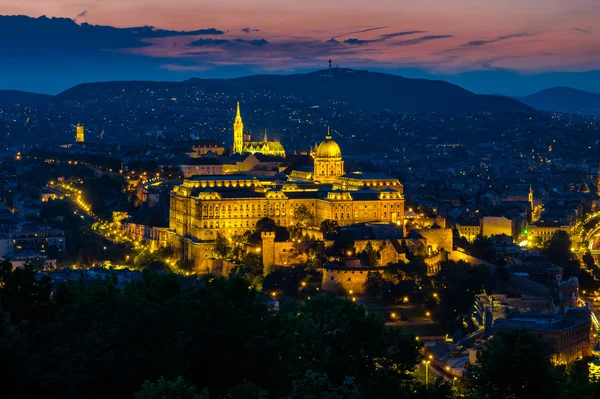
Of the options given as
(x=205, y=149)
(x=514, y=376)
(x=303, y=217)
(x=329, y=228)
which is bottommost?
(x=329, y=228)

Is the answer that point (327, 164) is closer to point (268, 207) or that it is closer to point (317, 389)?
point (268, 207)

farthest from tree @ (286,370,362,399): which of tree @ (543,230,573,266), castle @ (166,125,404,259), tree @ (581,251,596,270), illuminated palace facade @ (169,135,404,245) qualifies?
tree @ (581,251,596,270)

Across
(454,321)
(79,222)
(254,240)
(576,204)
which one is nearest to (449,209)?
(576,204)

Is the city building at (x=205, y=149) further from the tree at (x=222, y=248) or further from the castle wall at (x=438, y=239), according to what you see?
the castle wall at (x=438, y=239)

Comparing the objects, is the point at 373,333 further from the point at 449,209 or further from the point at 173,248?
the point at 449,209

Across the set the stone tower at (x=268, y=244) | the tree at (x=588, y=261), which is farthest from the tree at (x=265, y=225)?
the tree at (x=588, y=261)

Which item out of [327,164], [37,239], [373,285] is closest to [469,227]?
[327,164]

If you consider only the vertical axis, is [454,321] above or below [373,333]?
below
